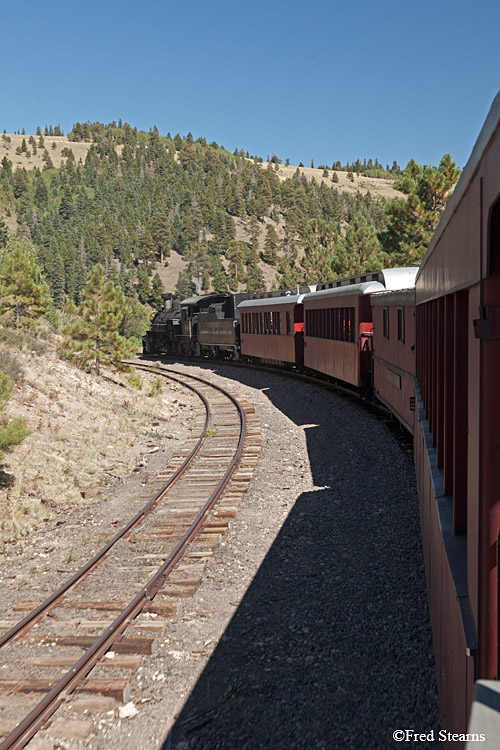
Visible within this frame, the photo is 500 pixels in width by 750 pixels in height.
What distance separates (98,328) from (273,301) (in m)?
7.15

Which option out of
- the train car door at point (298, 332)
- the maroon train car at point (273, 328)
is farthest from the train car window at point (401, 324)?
the train car door at point (298, 332)

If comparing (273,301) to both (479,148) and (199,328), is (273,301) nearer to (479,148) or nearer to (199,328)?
(199,328)

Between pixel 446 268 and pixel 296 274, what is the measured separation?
51.7 meters

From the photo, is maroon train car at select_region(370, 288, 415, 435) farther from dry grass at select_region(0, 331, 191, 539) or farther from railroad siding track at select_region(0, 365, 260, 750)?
dry grass at select_region(0, 331, 191, 539)

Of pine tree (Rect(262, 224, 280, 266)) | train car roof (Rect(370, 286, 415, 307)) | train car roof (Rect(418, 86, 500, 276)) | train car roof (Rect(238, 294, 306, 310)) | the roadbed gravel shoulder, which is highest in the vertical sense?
pine tree (Rect(262, 224, 280, 266))

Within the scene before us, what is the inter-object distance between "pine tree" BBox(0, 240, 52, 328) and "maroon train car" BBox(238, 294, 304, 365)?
8957 millimetres

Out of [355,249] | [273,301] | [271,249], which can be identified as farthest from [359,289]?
[271,249]

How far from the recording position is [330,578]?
723cm

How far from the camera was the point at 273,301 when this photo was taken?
25.2 m

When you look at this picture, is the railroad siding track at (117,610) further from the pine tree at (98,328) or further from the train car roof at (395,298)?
the pine tree at (98,328)

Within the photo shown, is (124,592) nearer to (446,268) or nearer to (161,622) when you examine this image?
(161,622)

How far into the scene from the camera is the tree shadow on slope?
15.4 feet

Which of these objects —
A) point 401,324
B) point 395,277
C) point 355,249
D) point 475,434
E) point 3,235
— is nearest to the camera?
point 475,434

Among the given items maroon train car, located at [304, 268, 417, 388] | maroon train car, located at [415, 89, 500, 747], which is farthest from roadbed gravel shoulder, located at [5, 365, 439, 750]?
maroon train car, located at [304, 268, 417, 388]
